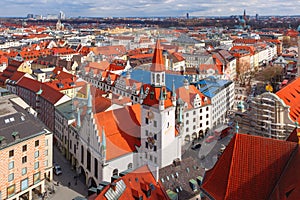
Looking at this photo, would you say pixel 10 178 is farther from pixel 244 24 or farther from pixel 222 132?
pixel 244 24

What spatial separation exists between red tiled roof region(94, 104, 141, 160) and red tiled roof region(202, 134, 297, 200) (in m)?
9.24

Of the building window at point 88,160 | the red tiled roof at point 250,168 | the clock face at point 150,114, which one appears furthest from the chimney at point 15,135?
the red tiled roof at point 250,168

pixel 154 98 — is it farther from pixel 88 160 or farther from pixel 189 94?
pixel 189 94

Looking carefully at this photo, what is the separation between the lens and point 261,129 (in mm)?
23406

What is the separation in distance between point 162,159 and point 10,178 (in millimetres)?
8979

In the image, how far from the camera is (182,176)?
1830 centimetres

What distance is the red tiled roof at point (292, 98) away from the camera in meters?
23.1

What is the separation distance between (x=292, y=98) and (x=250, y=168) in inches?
527

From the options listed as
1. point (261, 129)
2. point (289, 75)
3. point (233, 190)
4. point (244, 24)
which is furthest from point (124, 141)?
point (244, 24)

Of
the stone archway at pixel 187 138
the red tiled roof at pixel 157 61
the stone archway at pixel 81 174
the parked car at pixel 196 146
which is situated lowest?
the stone archway at pixel 81 174

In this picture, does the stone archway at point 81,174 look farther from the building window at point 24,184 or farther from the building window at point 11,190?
the building window at point 11,190

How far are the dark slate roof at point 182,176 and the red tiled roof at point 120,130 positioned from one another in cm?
401

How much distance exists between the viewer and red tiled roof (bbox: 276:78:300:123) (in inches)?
910

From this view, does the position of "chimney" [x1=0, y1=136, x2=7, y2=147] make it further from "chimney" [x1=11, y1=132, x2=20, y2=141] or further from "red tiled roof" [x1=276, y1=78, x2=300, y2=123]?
"red tiled roof" [x1=276, y1=78, x2=300, y2=123]
